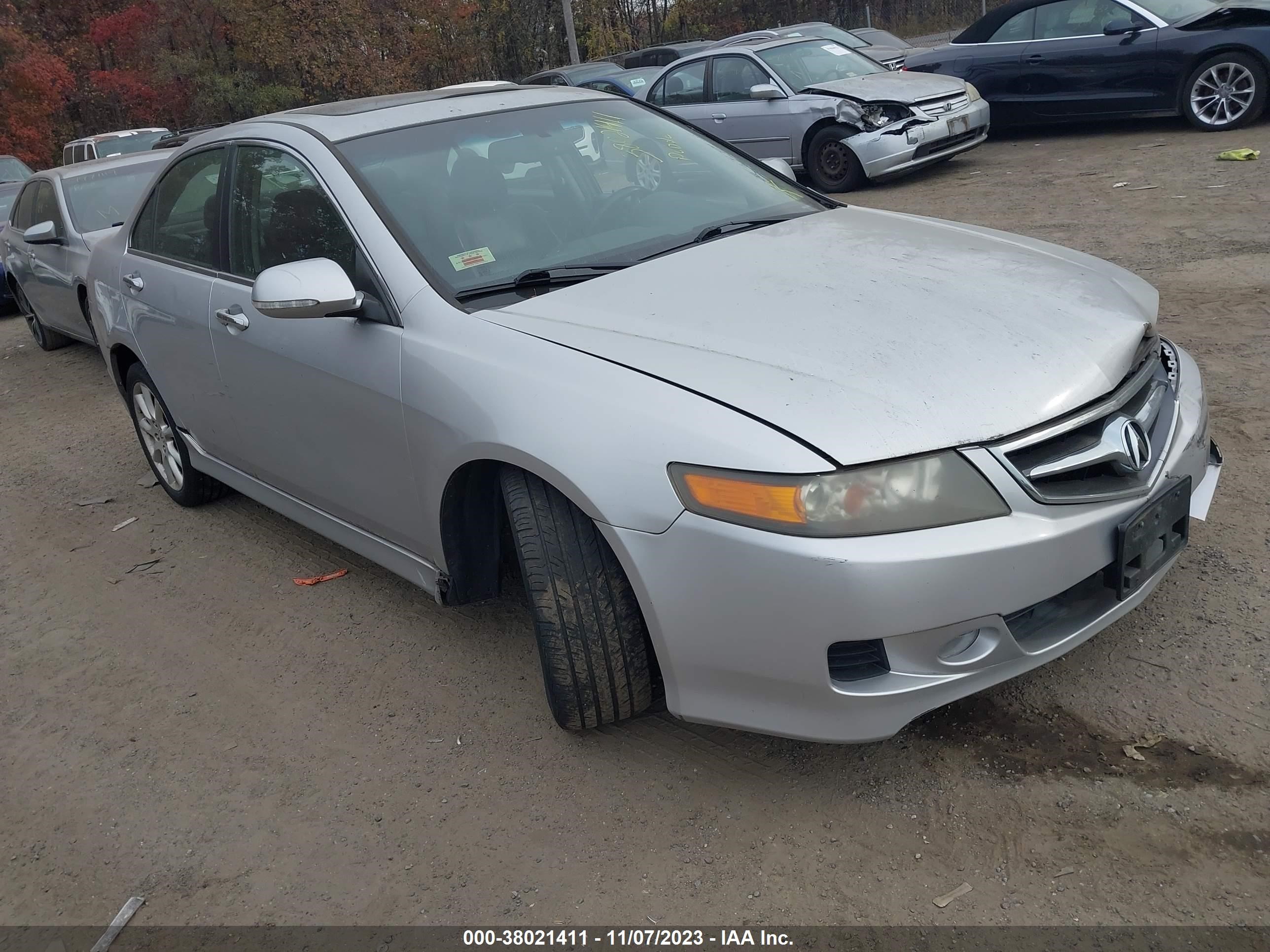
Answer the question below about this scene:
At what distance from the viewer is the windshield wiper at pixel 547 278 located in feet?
10.3

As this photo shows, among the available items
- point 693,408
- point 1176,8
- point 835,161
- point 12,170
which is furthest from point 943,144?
point 12,170

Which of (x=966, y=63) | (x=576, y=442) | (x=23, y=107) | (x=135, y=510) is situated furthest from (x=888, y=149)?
(x=23, y=107)

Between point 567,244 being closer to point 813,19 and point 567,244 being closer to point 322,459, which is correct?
point 322,459

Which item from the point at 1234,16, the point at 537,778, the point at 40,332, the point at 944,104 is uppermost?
the point at 1234,16

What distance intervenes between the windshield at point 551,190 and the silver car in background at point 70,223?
16.4 feet

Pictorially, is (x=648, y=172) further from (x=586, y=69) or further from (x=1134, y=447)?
(x=586, y=69)

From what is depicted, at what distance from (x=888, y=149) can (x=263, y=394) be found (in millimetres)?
7949

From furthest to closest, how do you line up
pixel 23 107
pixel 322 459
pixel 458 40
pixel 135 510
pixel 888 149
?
pixel 458 40 < pixel 23 107 < pixel 888 149 < pixel 135 510 < pixel 322 459

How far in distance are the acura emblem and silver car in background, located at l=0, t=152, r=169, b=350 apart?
23.3 feet

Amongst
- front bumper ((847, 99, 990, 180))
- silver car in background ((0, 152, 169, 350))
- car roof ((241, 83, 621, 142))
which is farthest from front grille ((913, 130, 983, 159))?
car roof ((241, 83, 621, 142))

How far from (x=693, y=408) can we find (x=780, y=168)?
86.1 inches

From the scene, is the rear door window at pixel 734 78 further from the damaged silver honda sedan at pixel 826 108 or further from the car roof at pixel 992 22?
the car roof at pixel 992 22

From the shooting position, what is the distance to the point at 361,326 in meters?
3.24

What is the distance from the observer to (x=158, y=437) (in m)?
5.14
